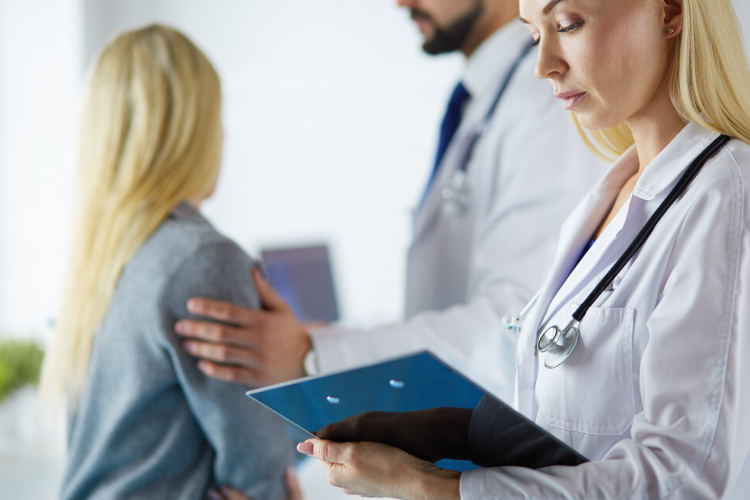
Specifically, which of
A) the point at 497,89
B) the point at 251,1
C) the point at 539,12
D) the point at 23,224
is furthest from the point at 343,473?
the point at 251,1

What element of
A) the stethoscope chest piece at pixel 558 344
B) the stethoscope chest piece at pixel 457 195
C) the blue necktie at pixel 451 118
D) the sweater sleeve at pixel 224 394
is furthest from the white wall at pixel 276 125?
the stethoscope chest piece at pixel 558 344

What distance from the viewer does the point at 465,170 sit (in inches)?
60.4

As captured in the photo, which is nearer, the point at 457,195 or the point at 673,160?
the point at 673,160

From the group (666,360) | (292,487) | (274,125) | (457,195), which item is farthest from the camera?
(274,125)

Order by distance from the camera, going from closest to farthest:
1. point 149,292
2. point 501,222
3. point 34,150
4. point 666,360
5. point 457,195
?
point 666,360, point 149,292, point 501,222, point 457,195, point 34,150

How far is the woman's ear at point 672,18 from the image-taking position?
0.73 m

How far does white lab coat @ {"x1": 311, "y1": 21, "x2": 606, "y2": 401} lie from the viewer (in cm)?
129

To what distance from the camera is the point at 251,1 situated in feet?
11.5

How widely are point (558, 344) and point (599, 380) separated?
2.2 inches

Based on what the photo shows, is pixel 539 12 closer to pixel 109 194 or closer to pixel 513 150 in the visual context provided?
pixel 513 150

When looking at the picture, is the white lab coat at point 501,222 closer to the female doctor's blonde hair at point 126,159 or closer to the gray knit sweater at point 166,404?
the gray knit sweater at point 166,404

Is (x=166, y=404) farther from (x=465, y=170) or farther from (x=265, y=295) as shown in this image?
(x=465, y=170)

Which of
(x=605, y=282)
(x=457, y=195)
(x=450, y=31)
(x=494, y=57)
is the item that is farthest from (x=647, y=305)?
(x=450, y=31)

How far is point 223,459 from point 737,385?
0.81 m
